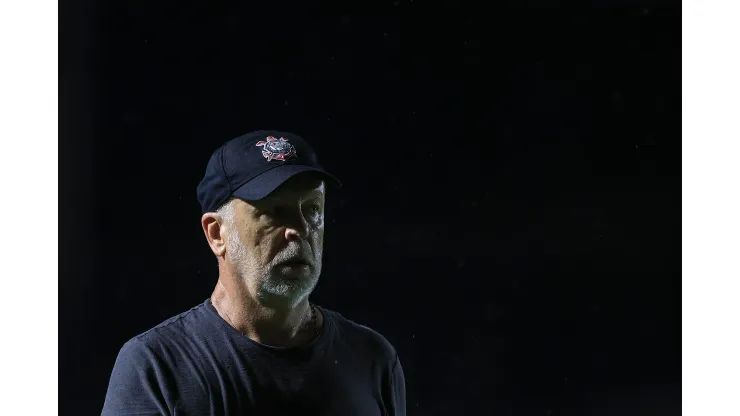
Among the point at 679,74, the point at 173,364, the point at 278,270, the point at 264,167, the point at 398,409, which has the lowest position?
the point at 398,409

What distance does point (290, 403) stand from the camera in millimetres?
2227

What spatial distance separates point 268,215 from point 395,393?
1.94 ft

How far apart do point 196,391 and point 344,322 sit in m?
0.44

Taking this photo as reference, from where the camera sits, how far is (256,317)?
2.26 meters

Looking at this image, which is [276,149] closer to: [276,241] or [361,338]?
[276,241]

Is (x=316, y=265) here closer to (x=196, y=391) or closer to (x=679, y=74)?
(x=196, y=391)

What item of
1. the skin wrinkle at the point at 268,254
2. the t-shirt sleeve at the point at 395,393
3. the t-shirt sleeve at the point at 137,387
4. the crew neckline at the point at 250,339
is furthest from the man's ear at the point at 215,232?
the t-shirt sleeve at the point at 395,393

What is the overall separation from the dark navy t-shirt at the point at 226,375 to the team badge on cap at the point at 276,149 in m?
0.36

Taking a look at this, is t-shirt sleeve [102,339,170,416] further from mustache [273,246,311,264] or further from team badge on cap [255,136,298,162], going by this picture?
team badge on cap [255,136,298,162]

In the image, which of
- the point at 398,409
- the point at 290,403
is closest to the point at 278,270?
the point at 290,403

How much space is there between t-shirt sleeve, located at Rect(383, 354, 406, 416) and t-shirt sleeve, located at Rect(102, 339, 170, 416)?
57cm

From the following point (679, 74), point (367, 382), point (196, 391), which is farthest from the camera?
point (679, 74)

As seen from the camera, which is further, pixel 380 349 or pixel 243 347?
pixel 380 349

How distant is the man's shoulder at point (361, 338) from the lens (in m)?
2.42
